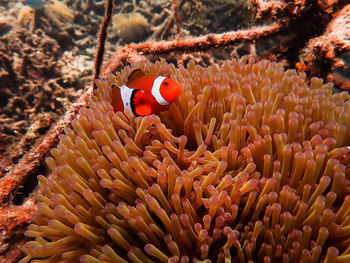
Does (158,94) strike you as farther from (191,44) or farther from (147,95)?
(191,44)

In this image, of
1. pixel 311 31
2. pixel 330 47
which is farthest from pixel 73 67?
pixel 330 47

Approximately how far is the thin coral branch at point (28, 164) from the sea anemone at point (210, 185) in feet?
2.27

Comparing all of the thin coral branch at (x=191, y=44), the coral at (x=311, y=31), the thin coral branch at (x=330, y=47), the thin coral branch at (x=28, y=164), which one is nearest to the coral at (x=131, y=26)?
the thin coral branch at (x=191, y=44)

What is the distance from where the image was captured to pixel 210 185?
1.37 meters

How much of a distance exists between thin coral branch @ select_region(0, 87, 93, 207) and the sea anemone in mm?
691

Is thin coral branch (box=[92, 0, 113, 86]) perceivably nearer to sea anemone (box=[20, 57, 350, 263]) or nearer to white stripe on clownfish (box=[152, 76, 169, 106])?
sea anemone (box=[20, 57, 350, 263])

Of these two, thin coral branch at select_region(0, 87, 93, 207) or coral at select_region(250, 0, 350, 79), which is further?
coral at select_region(250, 0, 350, 79)

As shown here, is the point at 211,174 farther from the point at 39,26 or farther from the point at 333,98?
the point at 39,26

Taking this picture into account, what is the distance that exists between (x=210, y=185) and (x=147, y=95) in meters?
0.68

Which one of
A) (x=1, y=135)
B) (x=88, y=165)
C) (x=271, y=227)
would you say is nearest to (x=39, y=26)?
(x=1, y=135)

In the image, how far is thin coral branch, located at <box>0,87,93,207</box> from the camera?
2.27 metres

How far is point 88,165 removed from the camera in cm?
159

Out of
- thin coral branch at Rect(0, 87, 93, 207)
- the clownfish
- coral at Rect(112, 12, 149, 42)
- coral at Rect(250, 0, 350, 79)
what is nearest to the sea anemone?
the clownfish

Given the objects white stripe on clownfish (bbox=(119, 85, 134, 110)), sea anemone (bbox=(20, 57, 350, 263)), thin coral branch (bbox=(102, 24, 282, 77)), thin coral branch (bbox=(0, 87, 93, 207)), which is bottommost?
thin coral branch (bbox=(0, 87, 93, 207))
